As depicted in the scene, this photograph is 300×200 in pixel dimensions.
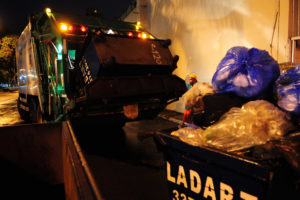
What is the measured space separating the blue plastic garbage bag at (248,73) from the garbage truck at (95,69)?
85.7 inches

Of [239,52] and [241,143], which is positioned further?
[239,52]

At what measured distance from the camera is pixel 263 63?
1.89 meters

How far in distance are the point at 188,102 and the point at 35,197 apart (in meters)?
2.20

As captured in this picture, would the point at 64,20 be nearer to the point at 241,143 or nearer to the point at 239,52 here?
the point at 239,52

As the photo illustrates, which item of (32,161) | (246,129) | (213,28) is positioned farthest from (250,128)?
(213,28)

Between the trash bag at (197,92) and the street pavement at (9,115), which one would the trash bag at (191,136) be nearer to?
the trash bag at (197,92)

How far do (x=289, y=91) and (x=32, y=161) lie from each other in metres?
2.82

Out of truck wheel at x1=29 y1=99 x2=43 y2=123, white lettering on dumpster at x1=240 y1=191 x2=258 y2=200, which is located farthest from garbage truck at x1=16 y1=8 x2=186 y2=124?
white lettering on dumpster at x1=240 y1=191 x2=258 y2=200

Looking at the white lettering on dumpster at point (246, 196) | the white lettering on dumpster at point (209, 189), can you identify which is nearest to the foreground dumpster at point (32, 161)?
the white lettering on dumpster at point (209, 189)

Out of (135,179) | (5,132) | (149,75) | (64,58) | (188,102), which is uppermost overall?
(64,58)

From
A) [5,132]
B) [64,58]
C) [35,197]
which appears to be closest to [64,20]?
[64,58]

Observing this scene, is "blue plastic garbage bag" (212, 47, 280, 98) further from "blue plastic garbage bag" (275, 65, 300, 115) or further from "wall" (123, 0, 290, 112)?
"wall" (123, 0, 290, 112)

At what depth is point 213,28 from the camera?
7082 millimetres

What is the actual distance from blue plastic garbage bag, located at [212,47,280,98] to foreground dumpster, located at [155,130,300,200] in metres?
0.66
